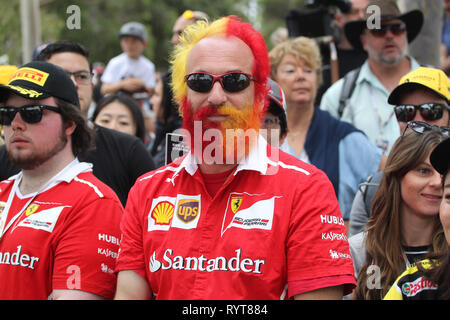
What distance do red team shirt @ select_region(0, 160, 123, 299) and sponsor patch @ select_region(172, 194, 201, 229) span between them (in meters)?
0.55

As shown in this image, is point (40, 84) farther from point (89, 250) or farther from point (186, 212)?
point (186, 212)

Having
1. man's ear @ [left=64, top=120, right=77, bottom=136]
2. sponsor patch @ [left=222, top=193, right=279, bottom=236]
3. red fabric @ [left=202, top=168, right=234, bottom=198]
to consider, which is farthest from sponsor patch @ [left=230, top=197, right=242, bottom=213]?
man's ear @ [left=64, top=120, right=77, bottom=136]

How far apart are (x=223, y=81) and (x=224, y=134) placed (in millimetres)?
248

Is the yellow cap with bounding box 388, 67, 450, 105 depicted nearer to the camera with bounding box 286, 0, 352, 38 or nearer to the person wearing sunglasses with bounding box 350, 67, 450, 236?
the person wearing sunglasses with bounding box 350, 67, 450, 236

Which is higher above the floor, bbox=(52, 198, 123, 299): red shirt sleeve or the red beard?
the red beard

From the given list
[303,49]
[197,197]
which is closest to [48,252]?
[197,197]

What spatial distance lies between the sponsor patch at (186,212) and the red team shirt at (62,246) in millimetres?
552

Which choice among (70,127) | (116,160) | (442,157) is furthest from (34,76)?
(442,157)

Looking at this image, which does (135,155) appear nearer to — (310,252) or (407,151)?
(407,151)

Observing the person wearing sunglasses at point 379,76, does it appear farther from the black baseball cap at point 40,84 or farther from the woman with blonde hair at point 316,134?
the black baseball cap at point 40,84

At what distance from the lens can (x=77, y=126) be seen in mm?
3975

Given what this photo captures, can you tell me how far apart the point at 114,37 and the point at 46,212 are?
20.0 metres

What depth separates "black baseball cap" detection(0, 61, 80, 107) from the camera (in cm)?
372

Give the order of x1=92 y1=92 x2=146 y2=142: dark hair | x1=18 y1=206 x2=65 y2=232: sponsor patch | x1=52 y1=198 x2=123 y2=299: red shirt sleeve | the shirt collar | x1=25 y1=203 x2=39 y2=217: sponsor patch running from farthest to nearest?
1. x1=92 y1=92 x2=146 y2=142: dark hair
2. the shirt collar
3. x1=25 y1=203 x2=39 y2=217: sponsor patch
4. x1=18 y1=206 x2=65 y2=232: sponsor patch
5. x1=52 y1=198 x2=123 y2=299: red shirt sleeve
